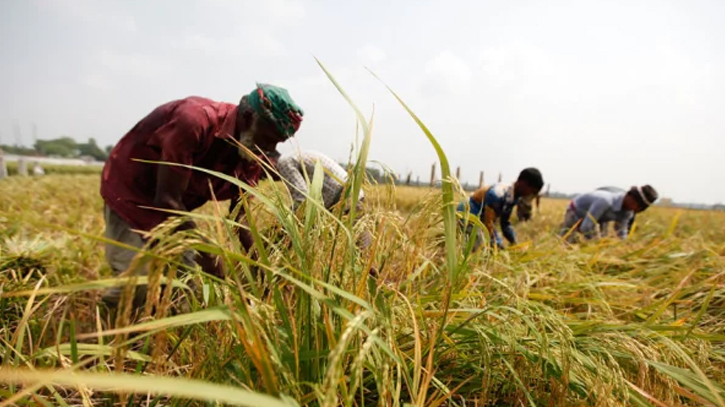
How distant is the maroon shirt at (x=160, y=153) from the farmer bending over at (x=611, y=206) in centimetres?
455

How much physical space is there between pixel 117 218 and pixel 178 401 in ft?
5.50

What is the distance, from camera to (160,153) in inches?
68.0

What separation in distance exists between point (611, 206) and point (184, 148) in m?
5.80

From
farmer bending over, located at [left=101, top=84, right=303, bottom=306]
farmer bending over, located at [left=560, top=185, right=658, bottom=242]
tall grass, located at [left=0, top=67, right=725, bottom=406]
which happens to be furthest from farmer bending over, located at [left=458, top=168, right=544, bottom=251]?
farmer bending over, located at [left=101, top=84, right=303, bottom=306]

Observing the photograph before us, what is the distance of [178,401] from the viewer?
67 cm

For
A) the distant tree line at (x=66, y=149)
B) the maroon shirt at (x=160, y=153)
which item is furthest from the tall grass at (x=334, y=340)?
the distant tree line at (x=66, y=149)

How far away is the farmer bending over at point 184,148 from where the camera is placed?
5.08ft

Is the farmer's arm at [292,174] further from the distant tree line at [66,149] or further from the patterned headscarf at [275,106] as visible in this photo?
the distant tree line at [66,149]

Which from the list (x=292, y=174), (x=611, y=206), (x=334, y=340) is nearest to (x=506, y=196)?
(x=611, y=206)

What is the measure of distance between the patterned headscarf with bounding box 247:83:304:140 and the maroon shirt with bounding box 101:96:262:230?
154 mm

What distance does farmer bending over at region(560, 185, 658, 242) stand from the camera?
458cm

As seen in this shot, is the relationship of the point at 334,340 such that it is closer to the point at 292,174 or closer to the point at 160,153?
the point at 160,153

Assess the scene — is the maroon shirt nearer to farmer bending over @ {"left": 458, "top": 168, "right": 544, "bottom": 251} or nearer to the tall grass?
the tall grass

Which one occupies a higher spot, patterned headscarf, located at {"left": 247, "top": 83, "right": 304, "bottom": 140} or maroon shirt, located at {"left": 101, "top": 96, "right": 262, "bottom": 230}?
patterned headscarf, located at {"left": 247, "top": 83, "right": 304, "bottom": 140}
